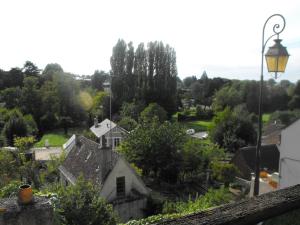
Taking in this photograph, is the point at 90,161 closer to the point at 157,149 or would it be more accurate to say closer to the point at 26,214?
the point at 157,149

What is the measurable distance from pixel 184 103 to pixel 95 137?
5173 centimetres

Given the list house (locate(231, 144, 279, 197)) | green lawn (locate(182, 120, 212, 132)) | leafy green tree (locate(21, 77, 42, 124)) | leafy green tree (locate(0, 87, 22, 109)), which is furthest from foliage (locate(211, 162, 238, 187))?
leafy green tree (locate(0, 87, 22, 109))

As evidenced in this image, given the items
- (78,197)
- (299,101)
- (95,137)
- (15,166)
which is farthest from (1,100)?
(299,101)

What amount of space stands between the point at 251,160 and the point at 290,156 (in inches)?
694

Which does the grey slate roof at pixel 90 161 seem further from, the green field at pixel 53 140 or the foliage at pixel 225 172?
the green field at pixel 53 140

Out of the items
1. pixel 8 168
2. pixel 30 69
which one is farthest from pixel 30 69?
pixel 8 168

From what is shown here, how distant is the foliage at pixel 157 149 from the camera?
2681 cm

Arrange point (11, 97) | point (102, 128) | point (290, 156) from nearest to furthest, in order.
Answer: point (290, 156)
point (102, 128)
point (11, 97)

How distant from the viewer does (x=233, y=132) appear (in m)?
42.3

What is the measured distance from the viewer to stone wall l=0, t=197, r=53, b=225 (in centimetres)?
714

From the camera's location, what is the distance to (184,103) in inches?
3563

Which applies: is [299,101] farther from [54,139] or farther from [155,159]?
[155,159]

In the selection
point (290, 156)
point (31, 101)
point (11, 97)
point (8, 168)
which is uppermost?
point (290, 156)

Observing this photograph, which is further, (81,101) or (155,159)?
(81,101)
